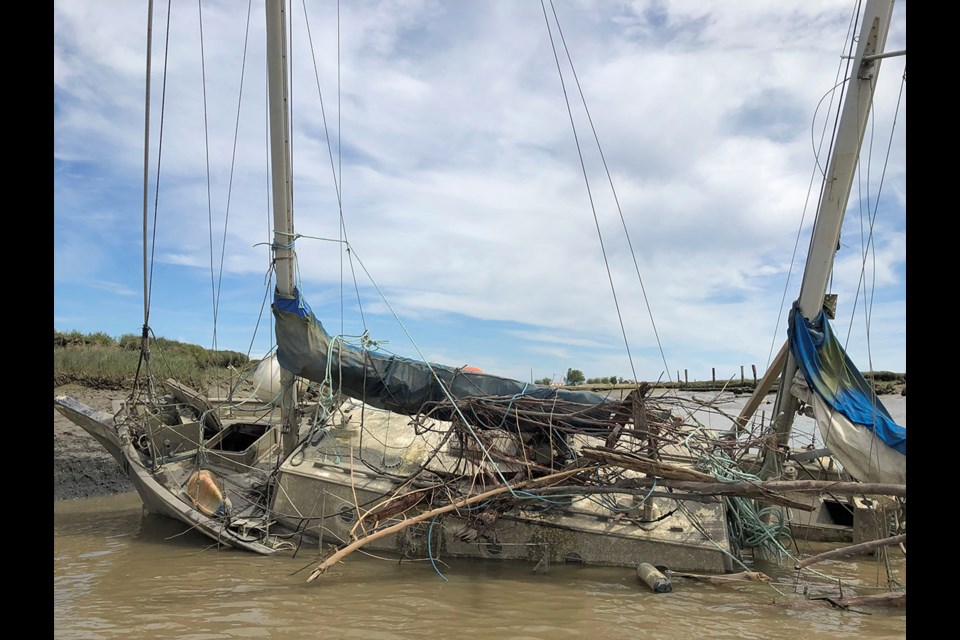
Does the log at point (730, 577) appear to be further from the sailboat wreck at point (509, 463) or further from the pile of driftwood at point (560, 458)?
the pile of driftwood at point (560, 458)

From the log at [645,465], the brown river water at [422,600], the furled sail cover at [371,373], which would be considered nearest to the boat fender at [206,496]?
the brown river water at [422,600]

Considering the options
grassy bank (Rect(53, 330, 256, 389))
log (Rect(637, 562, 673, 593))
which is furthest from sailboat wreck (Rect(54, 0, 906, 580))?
grassy bank (Rect(53, 330, 256, 389))

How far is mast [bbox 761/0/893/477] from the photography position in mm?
9297

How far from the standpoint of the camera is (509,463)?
8.36m

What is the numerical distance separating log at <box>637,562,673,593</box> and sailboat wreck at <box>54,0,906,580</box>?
1.38 feet

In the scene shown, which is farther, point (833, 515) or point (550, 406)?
point (833, 515)

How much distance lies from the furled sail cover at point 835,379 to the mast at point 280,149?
757cm

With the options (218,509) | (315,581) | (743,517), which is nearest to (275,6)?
(218,509)

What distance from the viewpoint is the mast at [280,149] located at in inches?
385

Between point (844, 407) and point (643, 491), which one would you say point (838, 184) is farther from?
point (643, 491)
